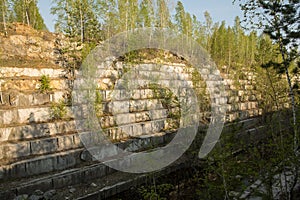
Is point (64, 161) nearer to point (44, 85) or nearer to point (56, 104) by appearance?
point (56, 104)

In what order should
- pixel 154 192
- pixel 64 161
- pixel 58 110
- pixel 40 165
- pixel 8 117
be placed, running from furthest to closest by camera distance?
pixel 58 110 → pixel 8 117 → pixel 64 161 → pixel 40 165 → pixel 154 192

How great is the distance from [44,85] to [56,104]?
1.64ft

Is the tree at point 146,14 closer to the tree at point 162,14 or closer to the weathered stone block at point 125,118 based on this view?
the tree at point 162,14

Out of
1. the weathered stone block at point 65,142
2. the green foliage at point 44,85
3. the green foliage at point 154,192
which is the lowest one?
the green foliage at point 154,192

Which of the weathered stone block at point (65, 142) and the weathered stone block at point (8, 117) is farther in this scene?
the weathered stone block at point (65, 142)

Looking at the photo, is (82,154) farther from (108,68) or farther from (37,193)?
(108,68)

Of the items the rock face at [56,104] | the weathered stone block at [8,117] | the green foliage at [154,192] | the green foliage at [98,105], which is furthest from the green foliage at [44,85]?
the green foliage at [154,192]

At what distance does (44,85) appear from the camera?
565 centimetres

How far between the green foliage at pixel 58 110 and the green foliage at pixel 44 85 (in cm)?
36

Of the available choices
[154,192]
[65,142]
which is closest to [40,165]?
[65,142]

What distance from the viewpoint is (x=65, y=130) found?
5.24 meters

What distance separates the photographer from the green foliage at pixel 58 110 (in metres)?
5.30

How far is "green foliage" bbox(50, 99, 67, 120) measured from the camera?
17.4 ft

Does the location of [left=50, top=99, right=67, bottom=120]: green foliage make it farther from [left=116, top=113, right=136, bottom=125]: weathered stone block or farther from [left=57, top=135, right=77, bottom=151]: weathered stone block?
[left=116, top=113, right=136, bottom=125]: weathered stone block
